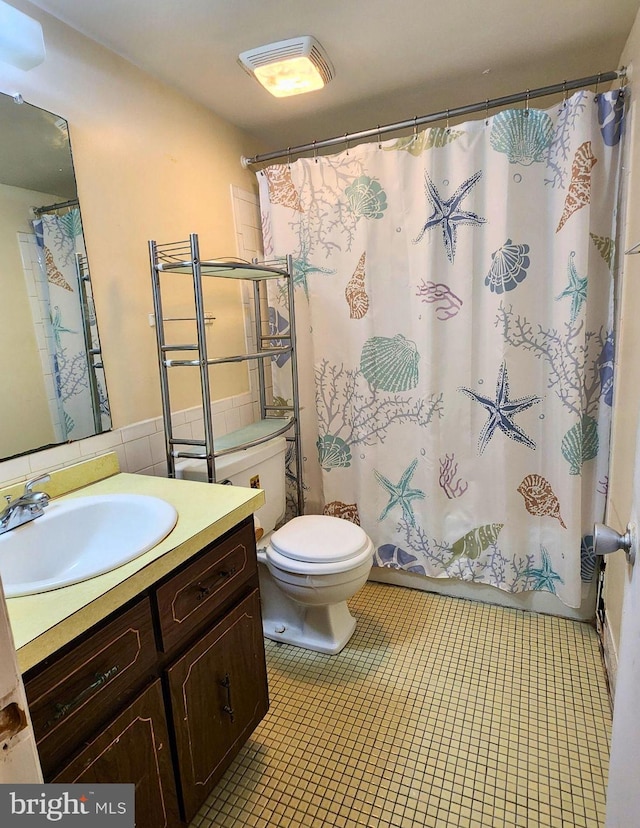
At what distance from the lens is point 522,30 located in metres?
1.58

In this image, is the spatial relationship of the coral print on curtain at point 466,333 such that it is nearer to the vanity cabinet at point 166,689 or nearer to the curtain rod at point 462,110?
the curtain rod at point 462,110

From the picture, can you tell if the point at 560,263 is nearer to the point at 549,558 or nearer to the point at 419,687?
the point at 549,558

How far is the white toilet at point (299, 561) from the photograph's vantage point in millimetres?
1703

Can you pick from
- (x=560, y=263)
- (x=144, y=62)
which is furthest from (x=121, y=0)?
(x=560, y=263)

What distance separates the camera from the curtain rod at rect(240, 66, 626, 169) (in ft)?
5.47

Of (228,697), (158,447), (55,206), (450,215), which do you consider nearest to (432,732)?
(228,697)

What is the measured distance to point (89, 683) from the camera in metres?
0.87

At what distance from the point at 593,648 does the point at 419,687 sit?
0.72 metres

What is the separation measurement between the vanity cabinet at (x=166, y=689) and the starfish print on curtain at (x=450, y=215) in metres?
1.39

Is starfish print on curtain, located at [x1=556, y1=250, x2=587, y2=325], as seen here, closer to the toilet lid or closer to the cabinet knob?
the toilet lid

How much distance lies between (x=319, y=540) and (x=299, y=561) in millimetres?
127

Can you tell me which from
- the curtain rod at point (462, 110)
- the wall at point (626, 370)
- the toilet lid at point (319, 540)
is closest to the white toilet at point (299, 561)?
the toilet lid at point (319, 540)

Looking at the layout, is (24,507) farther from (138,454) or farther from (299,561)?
(299,561)

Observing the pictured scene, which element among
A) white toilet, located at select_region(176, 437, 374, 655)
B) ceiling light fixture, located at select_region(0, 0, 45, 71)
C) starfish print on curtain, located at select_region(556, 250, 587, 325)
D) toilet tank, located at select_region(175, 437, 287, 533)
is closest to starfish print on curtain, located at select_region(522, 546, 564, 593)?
white toilet, located at select_region(176, 437, 374, 655)
